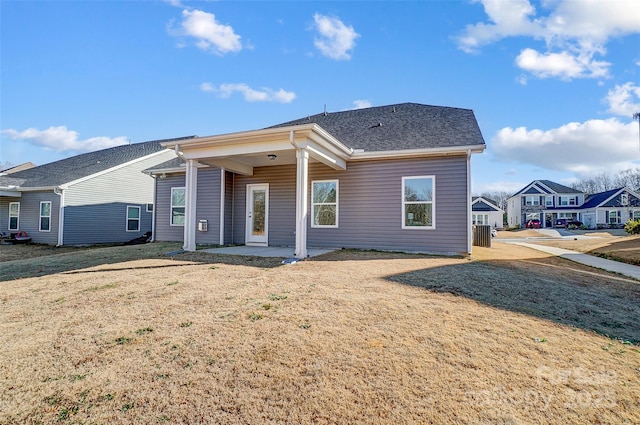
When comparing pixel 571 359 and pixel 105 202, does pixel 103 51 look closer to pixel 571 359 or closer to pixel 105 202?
pixel 105 202

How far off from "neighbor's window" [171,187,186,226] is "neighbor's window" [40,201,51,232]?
7.94m

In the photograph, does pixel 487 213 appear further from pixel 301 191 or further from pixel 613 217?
pixel 301 191

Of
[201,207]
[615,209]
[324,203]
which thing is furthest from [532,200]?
[201,207]

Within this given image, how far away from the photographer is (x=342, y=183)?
33.7ft

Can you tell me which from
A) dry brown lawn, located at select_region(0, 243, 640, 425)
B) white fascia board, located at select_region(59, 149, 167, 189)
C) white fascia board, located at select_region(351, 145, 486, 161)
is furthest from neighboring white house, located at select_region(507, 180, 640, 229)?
white fascia board, located at select_region(59, 149, 167, 189)

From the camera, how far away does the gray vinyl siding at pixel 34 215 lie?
15.5 meters

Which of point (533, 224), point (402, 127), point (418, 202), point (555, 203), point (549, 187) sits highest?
point (549, 187)

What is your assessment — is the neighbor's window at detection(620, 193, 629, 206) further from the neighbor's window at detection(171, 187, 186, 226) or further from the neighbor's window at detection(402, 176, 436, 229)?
the neighbor's window at detection(171, 187, 186, 226)

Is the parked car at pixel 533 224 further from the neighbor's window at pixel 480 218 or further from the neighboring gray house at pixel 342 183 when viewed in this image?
the neighboring gray house at pixel 342 183

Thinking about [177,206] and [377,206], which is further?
[177,206]

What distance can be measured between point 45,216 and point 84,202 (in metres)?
2.32

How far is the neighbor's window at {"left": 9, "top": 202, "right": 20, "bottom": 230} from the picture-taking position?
17.0 metres

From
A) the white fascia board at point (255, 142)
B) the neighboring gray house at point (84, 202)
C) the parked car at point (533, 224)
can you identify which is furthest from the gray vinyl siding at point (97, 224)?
the parked car at point (533, 224)

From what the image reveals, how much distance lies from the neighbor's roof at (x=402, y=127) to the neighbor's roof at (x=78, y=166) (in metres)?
11.0
